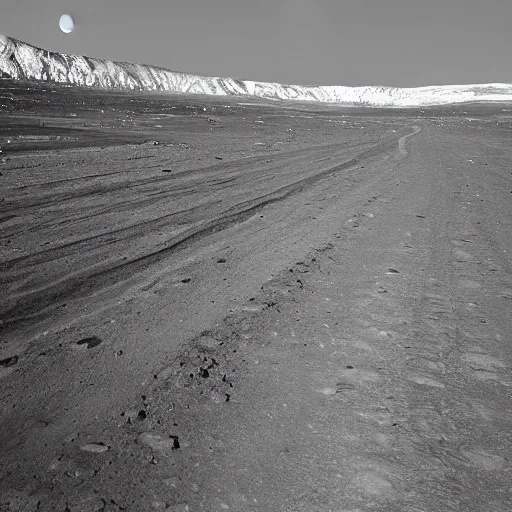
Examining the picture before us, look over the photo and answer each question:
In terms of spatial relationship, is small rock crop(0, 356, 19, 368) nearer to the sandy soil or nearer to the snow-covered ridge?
the sandy soil

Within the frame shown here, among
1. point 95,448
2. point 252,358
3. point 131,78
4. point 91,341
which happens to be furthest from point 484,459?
point 131,78

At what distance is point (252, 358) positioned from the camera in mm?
2613

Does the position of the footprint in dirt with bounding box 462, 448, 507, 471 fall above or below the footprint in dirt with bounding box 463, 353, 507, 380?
below

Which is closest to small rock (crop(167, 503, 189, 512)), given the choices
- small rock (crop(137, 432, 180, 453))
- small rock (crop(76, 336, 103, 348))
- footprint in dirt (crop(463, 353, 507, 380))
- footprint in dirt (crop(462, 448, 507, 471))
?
small rock (crop(137, 432, 180, 453))

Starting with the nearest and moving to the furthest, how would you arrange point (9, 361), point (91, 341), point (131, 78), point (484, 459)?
1. point (484, 459)
2. point (9, 361)
3. point (91, 341)
4. point (131, 78)

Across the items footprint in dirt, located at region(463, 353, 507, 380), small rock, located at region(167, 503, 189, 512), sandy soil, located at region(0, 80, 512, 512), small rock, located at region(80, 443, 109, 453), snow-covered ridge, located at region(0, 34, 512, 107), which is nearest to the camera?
small rock, located at region(167, 503, 189, 512)

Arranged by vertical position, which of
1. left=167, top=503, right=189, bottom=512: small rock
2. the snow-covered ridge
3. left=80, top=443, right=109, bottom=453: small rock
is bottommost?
left=167, top=503, right=189, bottom=512: small rock

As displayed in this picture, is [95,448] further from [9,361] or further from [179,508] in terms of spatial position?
[9,361]

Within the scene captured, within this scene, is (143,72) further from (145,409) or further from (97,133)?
(145,409)

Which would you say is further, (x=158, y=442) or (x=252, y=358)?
(x=252, y=358)

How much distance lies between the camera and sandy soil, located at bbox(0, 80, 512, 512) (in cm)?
177

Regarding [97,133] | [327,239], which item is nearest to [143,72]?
[97,133]

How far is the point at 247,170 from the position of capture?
9.46 meters

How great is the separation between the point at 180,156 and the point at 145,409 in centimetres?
946
